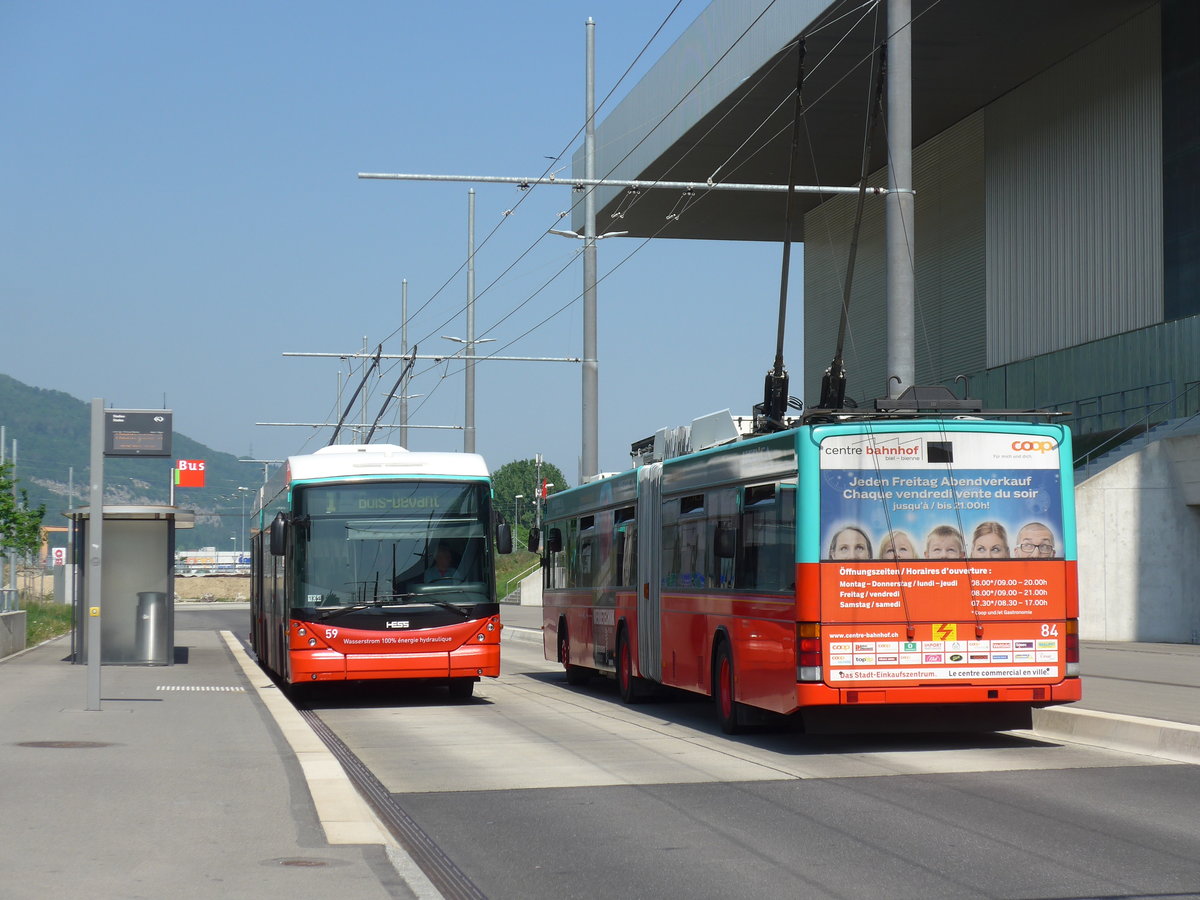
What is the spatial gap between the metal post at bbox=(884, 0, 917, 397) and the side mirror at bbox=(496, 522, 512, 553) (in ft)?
15.5

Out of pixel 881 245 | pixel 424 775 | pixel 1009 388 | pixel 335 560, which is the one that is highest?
pixel 881 245

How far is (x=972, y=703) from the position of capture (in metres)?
14.4

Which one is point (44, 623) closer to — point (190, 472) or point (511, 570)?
point (511, 570)

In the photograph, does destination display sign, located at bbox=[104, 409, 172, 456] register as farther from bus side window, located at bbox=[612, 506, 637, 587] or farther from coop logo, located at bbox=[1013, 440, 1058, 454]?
coop logo, located at bbox=[1013, 440, 1058, 454]

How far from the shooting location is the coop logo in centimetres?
1414

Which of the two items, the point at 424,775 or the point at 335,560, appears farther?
the point at 335,560

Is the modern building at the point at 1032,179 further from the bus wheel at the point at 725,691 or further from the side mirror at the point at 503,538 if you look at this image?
the bus wheel at the point at 725,691

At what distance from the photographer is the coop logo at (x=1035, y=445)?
46.4ft

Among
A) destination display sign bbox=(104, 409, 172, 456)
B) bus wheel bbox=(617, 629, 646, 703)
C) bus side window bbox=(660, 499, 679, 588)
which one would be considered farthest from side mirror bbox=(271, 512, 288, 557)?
bus side window bbox=(660, 499, 679, 588)

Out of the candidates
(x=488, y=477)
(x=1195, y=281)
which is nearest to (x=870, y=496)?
(x=488, y=477)

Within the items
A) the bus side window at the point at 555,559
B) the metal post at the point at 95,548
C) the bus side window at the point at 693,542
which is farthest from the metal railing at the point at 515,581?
the metal post at the point at 95,548

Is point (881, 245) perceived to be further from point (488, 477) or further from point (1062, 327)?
point (488, 477)

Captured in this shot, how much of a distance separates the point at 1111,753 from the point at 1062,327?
26813 millimetres

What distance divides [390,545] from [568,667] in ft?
17.9
